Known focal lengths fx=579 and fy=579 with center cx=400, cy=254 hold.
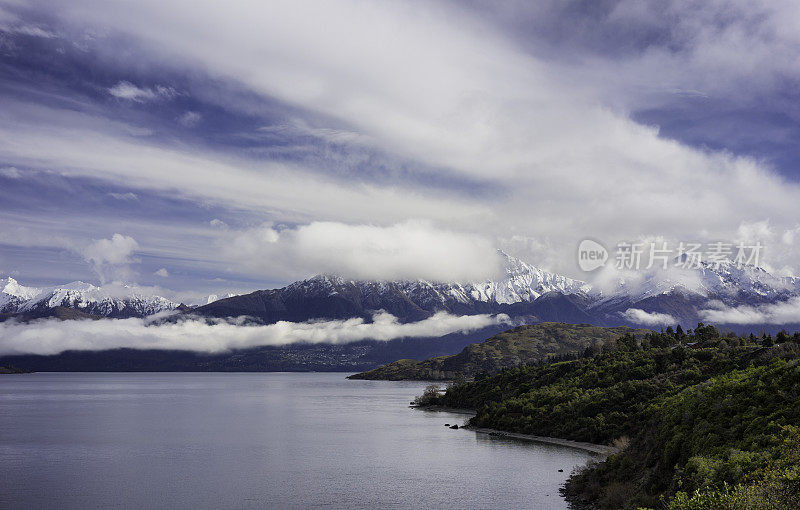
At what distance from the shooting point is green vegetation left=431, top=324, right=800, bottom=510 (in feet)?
134

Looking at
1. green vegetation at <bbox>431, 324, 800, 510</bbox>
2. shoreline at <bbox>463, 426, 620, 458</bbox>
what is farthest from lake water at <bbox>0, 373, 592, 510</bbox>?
green vegetation at <bbox>431, 324, 800, 510</bbox>

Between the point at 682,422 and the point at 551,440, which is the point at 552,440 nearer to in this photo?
the point at 551,440

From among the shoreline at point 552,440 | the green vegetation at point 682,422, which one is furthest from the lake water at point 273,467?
the green vegetation at point 682,422

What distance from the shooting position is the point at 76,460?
107 m

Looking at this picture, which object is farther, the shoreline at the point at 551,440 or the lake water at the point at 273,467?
the shoreline at the point at 551,440

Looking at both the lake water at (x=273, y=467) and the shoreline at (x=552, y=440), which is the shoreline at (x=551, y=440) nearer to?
the shoreline at (x=552, y=440)

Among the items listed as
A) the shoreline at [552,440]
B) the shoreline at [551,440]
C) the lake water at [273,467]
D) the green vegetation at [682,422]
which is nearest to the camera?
the green vegetation at [682,422]

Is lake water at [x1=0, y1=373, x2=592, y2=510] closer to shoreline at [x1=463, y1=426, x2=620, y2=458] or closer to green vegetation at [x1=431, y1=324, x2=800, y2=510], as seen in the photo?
shoreline at [x1=463, y1=426, x2=620, y2=458]

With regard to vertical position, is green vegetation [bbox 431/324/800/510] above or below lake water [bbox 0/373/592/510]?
above

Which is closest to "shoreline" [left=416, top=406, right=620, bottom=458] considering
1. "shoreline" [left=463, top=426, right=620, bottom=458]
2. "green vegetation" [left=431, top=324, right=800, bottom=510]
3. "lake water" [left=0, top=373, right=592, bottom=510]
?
"shoreline" [left=463, top=426, right=620, bottom=458]

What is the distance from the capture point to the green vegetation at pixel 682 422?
40781mm

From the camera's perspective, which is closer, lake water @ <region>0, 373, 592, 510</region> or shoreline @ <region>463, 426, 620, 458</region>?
lake water @ <region>0, 373, 592, 510</region>

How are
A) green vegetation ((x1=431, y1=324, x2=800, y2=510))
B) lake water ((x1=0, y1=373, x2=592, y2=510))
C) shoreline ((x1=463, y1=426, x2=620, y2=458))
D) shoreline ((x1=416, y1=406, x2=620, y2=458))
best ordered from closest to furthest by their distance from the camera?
green vegetation ((x1=431, y1=324, x2=800, y2=510)), lake water ((x1=0, y1=373, x2=592, y2=510)), shoreline ((x1=416, y1=406, x2=620, y2=458)), shoreline ((x1=463, y1=426, x2=620, y2=458))

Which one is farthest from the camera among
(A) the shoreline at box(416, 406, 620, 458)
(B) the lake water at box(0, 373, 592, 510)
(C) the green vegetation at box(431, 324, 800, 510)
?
(A) the shoreline at box(416, 406, 620, 458)
